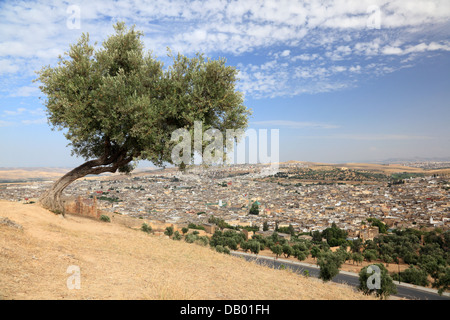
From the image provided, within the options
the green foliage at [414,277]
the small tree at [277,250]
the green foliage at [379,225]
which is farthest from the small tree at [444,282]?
the green foliage at [379,225]

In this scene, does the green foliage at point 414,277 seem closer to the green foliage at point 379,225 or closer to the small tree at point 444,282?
the small tree at point 444,282

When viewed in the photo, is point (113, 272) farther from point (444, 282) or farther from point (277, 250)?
point (277, 250)

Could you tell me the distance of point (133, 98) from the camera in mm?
14633

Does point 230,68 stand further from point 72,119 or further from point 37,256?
point 37,256

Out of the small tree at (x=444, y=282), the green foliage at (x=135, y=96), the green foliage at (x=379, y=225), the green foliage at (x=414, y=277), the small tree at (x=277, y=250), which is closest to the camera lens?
the green foliage at (x=135, y=96)

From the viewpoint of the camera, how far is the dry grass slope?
6.78 m

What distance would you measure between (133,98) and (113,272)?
9.33m

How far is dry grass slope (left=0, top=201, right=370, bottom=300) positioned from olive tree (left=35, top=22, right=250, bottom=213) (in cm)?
563

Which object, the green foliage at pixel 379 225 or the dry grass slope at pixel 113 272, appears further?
the green foliage at pixel 379 225

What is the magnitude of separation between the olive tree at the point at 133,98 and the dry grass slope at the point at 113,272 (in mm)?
5628

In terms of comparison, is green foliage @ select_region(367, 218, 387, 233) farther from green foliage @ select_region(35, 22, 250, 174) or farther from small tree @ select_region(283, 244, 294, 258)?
green foliage @ select_region(35, 22, 250, 174)

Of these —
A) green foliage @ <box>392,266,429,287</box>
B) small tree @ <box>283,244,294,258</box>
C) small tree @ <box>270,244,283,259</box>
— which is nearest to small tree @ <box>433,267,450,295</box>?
green foliage @ <box>392,266,429,287</box>

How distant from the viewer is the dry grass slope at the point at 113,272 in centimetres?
678
